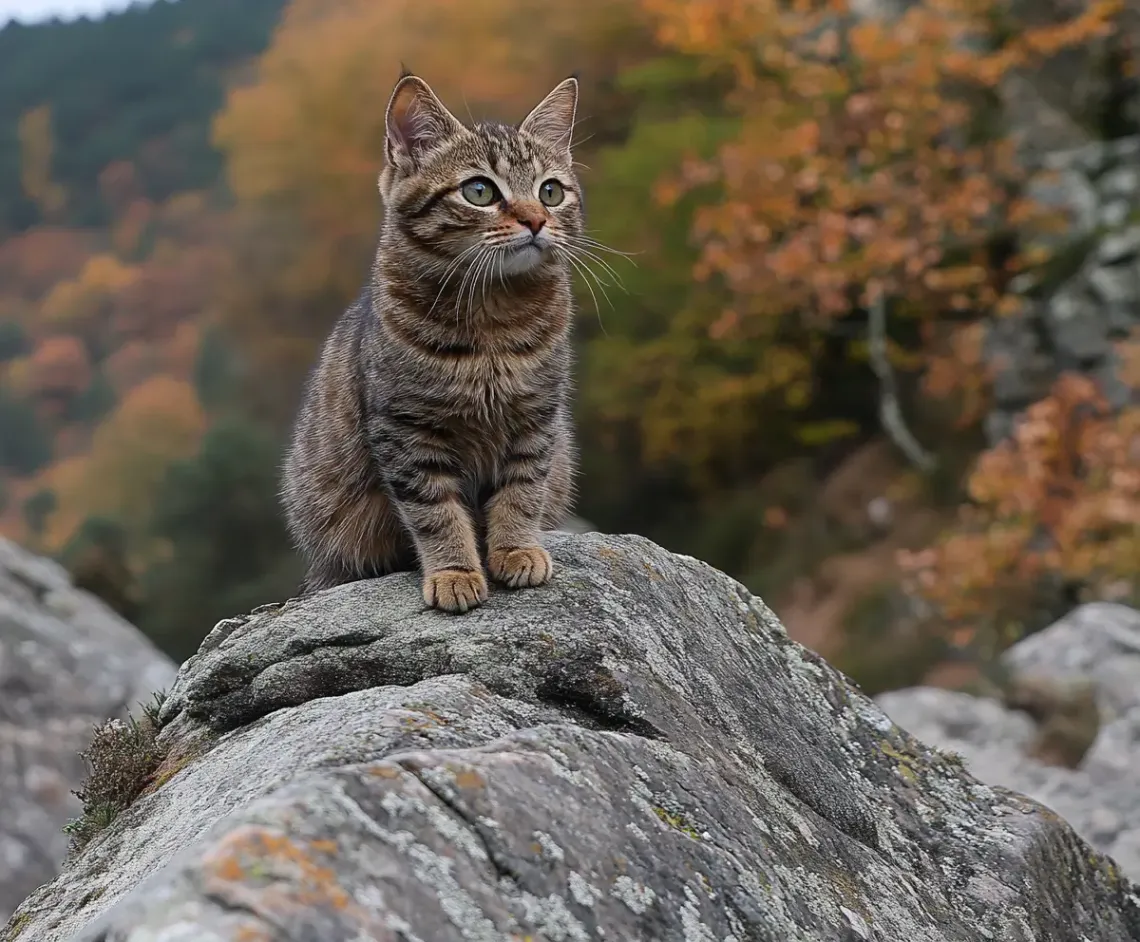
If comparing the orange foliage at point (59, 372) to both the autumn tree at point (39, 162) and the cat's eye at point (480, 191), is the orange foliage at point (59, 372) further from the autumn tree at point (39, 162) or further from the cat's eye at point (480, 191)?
the cat's eye at point (480, 191)

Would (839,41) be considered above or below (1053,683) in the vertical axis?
above

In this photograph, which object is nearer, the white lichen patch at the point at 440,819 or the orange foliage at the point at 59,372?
the white lichen patch at the point at 440,819

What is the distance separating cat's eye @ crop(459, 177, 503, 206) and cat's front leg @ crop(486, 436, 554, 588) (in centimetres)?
85

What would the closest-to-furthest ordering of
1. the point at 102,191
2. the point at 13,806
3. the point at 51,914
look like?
the point at 51,914
the point at 13,806
the point at 102,191

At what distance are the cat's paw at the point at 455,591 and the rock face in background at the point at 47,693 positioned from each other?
4.48 meters

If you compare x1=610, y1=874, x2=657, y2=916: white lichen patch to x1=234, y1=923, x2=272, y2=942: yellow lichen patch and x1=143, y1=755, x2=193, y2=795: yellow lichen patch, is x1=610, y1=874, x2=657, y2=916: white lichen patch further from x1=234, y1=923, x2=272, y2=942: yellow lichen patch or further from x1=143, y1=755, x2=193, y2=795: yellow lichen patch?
x1=143, y1=755, x2=193, y2=795: yellow lichen patch

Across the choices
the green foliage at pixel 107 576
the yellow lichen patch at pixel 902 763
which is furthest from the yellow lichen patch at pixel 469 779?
the green foliage at pixel 107 576

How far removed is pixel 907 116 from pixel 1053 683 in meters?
9.53

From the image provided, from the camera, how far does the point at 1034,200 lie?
50.5 ft

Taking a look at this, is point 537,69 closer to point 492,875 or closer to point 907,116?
point 907,116

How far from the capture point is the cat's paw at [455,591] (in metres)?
3.71

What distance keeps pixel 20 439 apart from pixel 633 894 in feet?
122

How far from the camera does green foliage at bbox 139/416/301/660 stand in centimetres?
1667

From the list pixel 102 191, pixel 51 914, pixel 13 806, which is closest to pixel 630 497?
pixel 13 806
